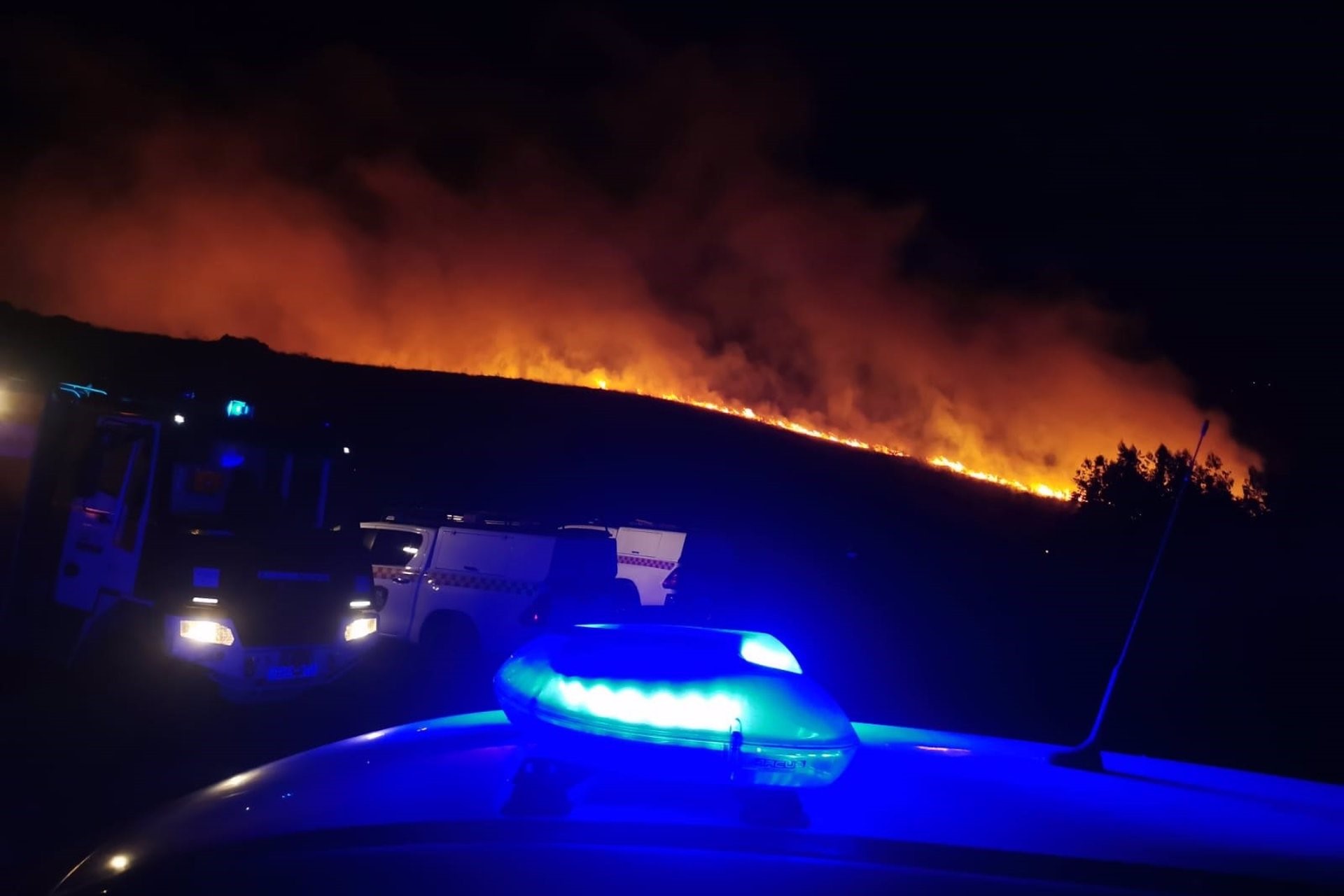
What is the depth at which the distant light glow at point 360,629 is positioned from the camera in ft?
33.2

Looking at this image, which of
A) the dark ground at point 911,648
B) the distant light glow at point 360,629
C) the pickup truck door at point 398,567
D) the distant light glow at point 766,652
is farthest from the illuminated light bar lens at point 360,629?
the distant light glow at point 766,652

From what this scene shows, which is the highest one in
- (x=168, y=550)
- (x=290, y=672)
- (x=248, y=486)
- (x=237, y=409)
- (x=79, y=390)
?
(x=237, y=409)

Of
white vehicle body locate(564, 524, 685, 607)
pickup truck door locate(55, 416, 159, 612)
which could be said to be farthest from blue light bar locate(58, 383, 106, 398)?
white vehicle body locate(564, 524, 685, 607)

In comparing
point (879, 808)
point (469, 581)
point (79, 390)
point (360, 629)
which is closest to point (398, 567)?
point (469, 581)

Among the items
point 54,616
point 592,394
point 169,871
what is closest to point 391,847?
point 169,871

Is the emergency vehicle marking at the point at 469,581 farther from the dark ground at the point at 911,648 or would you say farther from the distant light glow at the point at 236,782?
the distant light glow at the point at 236,782

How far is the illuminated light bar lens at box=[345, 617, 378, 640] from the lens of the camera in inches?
399

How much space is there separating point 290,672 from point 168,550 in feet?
5.67

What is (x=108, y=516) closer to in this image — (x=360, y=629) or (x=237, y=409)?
(x=237, y=409)

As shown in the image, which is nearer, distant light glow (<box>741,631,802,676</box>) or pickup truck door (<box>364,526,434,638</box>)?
distant light glow (<box>741,631,802,676</box>)

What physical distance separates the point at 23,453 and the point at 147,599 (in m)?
2.39

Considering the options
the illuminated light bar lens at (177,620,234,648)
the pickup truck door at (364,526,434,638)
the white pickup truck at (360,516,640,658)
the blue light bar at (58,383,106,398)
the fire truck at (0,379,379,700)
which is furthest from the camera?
the pickup truck door at (364,526,434,638)

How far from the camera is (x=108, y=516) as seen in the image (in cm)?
935

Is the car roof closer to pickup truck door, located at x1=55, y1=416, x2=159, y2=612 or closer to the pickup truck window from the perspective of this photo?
pickup truck door, located at x1=55, y1=416, x2=159, y2=612
